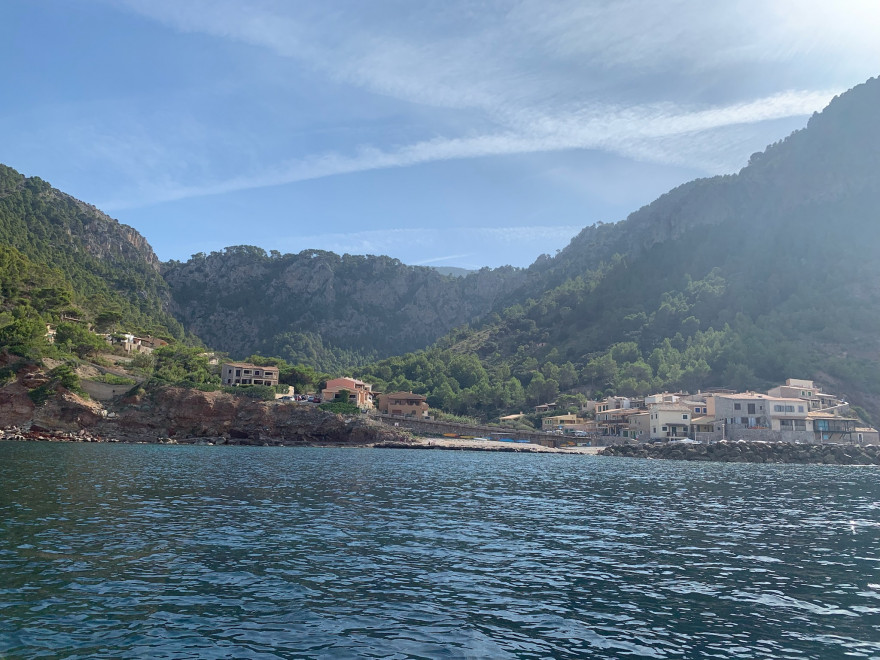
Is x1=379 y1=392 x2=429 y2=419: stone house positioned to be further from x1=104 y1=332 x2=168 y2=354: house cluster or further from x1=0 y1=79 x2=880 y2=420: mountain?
x1=104 y1=332 x2=168 y2=354: house cluster

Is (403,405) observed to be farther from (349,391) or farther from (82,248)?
(82,248)

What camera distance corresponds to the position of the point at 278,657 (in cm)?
977

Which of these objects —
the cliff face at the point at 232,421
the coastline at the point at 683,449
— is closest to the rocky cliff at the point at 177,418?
the cliff face at the point at 232,421

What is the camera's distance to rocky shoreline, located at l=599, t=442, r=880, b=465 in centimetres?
7275

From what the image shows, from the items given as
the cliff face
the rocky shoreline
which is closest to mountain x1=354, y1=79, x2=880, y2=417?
the rocky shoreline

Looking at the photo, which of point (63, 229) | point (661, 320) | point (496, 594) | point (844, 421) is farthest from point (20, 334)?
point (661, 320)

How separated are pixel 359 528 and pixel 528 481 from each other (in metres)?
23.1

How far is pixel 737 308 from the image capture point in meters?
144

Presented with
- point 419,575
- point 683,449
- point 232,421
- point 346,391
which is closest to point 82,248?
point 346,391

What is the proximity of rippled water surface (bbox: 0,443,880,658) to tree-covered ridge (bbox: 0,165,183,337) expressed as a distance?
10683cm

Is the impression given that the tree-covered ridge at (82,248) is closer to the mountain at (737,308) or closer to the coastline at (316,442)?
the coastline at (316,442)

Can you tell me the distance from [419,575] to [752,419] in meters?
82.3

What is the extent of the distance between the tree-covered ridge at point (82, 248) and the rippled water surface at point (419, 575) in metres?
107

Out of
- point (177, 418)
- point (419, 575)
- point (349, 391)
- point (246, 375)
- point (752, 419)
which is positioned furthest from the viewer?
point (246, 375)
